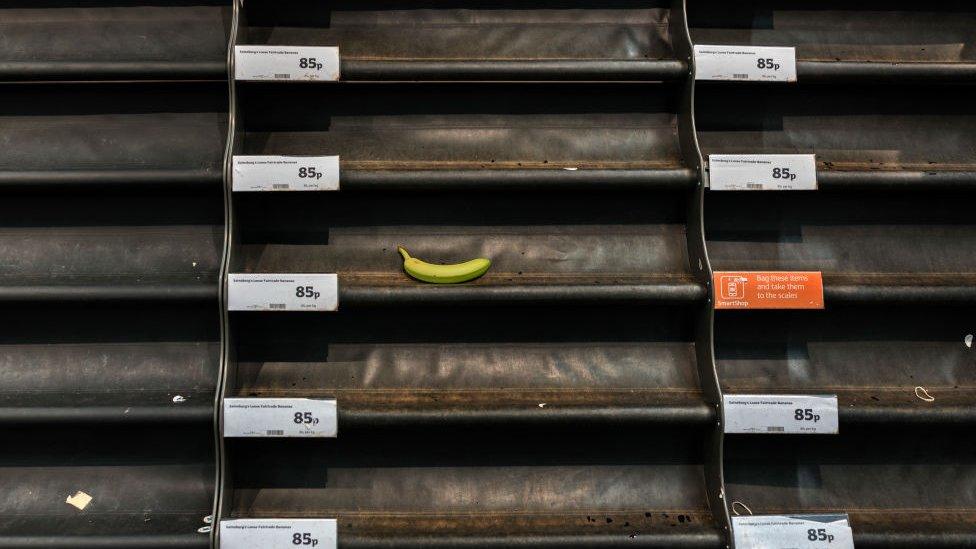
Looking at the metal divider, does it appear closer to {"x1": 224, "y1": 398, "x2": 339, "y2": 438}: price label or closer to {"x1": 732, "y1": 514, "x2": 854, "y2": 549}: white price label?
{"x1": 732, "y1": 514, "x2": 854, "y2": 549}: white price label

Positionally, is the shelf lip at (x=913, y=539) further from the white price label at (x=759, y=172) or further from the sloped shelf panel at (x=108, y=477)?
the sloped shelf panel at (x=108, y=477)

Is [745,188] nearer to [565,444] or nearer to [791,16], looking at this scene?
[791,16]

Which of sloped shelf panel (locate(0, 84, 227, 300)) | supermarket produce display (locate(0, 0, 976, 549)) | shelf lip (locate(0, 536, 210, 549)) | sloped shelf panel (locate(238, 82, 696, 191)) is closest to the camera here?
shelf lip (locate(0, 536, 210, 549))

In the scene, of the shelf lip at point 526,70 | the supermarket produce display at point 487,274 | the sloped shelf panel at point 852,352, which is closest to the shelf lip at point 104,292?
the supermarket produce display at point 487,274

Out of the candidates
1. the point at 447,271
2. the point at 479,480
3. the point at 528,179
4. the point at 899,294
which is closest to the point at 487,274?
the point at 447,271

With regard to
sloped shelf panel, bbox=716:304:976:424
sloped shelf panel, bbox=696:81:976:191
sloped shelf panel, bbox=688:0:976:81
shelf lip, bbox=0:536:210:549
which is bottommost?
shelf lip, bbox=0:536:210:549

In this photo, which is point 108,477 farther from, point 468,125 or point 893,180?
point 893,180

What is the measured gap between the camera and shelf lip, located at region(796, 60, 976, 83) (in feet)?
6.31

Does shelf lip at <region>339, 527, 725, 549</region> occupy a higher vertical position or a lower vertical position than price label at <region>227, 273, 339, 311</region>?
lower

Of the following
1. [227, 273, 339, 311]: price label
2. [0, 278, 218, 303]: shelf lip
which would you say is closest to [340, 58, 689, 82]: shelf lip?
[227, 273, 339, 311]: price label

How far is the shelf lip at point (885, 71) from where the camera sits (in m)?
1.92

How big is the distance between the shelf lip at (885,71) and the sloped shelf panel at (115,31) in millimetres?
2092

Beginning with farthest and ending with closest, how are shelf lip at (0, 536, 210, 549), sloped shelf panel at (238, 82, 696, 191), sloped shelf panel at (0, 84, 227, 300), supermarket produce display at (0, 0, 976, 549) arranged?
sloped shelf panel at (238, 82, 696, 191) → sloped shelf panel at (0, 84, 227, 300) → supermarket produce display at (0, 0, 976, 549) → shelf lip at (0, 536, 210, 549)

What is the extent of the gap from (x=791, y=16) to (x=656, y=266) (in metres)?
1.10
